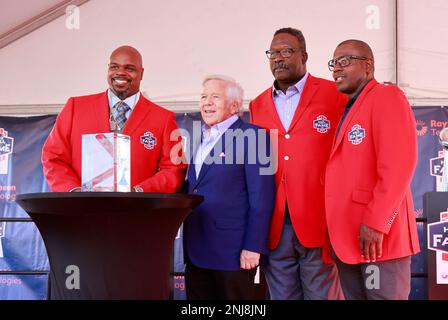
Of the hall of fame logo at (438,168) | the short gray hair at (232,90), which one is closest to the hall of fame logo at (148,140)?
the short gray hair at (232,90)

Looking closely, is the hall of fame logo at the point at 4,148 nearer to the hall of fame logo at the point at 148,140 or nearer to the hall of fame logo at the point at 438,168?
the hall of fame logo at the point at 148,140

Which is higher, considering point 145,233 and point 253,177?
point 253,177

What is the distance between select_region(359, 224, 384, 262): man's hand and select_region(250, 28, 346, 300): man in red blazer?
0.25 metres

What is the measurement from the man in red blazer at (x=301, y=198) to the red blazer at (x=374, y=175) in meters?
0.14

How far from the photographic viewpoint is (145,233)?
1936 millimetres

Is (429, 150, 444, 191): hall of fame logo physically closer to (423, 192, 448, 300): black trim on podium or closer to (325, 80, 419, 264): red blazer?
(423, 192, 448, 300): black trim on podium

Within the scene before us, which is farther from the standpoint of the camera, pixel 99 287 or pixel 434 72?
pixel 434 72

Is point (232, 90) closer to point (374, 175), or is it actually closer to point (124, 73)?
point (124, 73)

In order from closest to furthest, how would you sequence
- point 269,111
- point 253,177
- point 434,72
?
point 253,177 → point 269,111 → point 434,72

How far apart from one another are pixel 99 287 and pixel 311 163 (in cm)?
106

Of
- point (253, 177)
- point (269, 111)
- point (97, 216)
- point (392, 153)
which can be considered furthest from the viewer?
point (269, 111)
